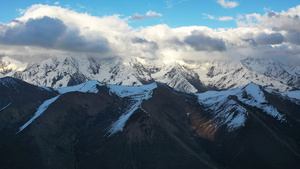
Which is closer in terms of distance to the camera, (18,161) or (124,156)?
(18,161)

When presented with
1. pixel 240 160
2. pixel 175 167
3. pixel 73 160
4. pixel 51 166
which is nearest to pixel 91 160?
pixel 73 160

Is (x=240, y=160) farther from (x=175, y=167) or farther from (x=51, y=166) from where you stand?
(x=51, y=166)

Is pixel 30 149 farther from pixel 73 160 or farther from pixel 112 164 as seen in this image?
pixel 112 164

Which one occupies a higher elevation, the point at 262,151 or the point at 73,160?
the point at 262,151

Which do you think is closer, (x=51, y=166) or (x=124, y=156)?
(x=51, y=166)

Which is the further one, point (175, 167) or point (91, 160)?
point (91, 160)

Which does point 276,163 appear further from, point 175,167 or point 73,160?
point 73,160

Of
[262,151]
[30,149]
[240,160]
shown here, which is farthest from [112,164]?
[262,151]

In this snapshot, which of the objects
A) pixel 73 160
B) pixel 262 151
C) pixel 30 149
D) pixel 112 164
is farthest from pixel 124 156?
pixel 262 151
